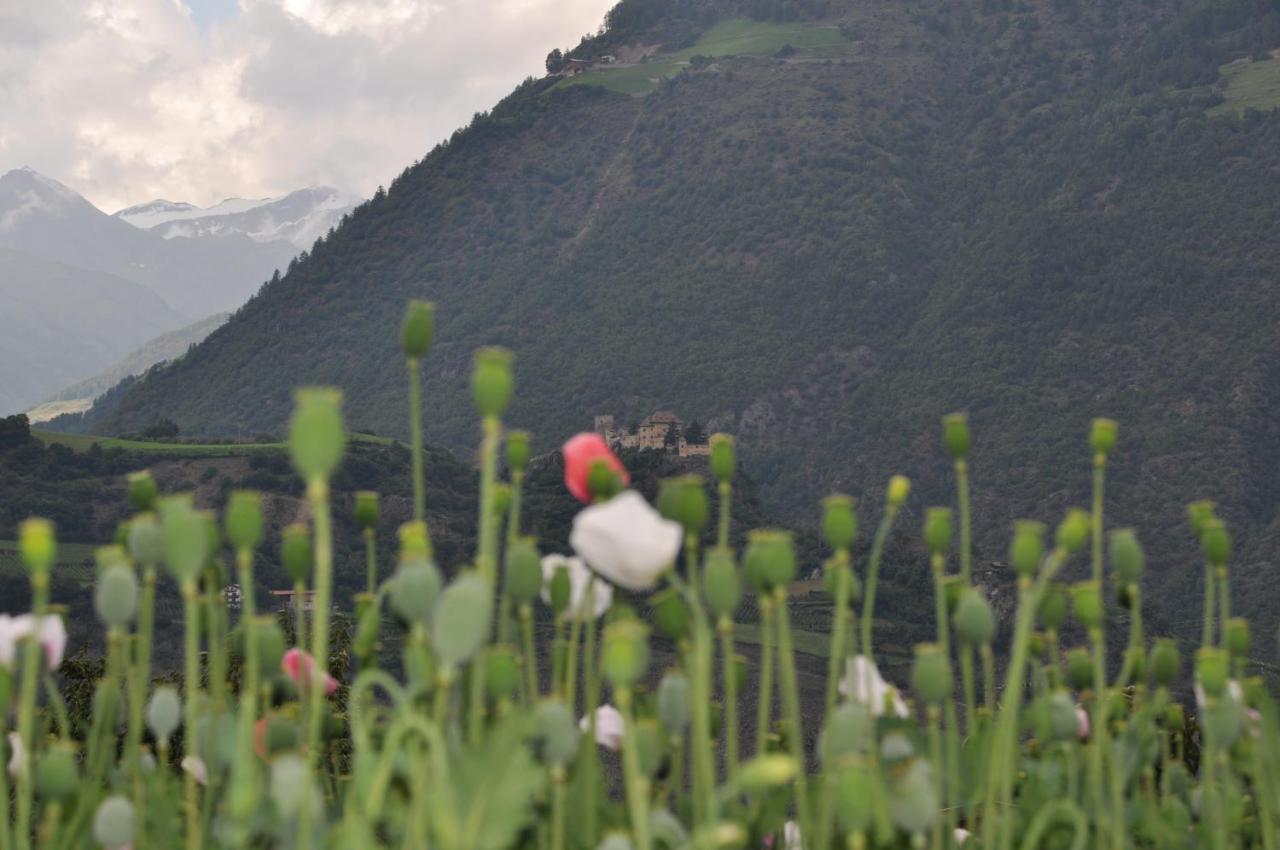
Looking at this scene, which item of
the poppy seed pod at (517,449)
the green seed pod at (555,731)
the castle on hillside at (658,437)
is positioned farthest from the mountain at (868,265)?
the green seed pod at (555,731)

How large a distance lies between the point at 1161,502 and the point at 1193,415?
15.1ft

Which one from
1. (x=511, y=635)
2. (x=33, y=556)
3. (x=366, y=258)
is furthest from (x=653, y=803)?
(x=366, y=258)

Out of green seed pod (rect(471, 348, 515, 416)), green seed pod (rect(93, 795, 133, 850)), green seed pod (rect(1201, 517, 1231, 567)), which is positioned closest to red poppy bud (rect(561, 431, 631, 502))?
green seed pod (rect(471, 348, 515, 416))

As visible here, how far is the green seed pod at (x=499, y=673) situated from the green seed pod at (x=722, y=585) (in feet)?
0.54

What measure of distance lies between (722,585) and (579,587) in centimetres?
28

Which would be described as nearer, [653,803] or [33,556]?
[33,556]

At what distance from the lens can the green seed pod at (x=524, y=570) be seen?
1297 millimetres

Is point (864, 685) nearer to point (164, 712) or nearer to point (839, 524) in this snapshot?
point (839, 524)

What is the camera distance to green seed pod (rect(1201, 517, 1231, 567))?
1453 millimetres

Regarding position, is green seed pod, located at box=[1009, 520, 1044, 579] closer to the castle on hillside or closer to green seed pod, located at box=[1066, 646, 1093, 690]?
green seed pod, located at box=[1066, 646, 1093, 690]

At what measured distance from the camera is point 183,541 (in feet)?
3.53

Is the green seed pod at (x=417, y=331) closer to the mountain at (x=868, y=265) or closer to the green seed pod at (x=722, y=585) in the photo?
the green seed pod at (x=722, y=585)

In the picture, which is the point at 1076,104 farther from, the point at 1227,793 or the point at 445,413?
the point at 1227,793

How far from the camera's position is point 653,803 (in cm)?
151
